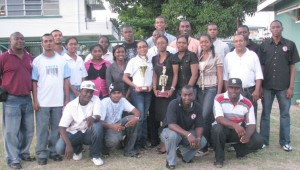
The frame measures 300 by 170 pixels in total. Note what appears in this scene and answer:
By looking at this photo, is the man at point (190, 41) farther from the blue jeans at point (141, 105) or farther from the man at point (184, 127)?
the man at point (184, 127)

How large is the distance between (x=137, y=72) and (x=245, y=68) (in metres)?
1.72

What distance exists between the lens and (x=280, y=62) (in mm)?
6223

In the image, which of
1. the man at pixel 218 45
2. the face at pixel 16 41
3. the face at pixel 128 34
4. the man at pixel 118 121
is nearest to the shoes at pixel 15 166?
the man at pixel 118 121

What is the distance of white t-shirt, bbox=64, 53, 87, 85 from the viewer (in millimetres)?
6219

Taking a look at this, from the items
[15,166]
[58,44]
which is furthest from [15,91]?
[58,44]

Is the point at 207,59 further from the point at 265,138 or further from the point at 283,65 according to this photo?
the point at 265,138

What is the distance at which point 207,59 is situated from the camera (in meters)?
6.00

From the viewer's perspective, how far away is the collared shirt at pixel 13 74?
536 cm

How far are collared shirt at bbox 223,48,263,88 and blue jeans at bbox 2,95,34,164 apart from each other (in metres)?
3.15

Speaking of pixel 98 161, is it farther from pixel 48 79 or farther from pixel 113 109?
pixel 48 79

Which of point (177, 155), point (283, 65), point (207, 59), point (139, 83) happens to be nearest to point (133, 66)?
point (139, 83)

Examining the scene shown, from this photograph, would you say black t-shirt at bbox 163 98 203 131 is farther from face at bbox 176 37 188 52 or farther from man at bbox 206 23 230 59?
man at bbox 206 23 230 59

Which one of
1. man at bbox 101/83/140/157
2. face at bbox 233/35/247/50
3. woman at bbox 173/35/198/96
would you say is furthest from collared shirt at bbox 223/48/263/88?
man at bbox 101/83/140/157

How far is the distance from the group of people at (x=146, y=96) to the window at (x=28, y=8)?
20.1 meters
